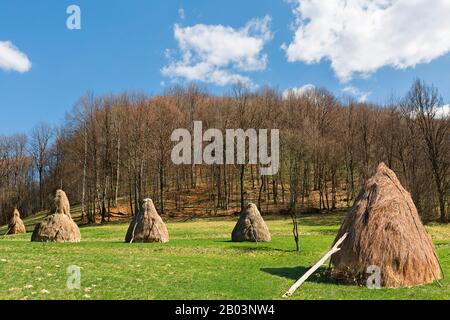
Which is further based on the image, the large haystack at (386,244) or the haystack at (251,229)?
the haystack at (251,229)

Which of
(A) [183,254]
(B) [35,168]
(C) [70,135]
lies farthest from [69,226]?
(B) [35,168]

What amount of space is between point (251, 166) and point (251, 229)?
127ft

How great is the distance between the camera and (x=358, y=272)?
13320mm

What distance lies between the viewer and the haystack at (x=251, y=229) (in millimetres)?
27875

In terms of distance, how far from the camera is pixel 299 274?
15523 millimetres

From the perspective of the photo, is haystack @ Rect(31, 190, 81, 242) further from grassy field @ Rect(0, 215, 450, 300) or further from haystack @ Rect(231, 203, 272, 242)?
haystack @ Rect(231, 203, 272, 242)

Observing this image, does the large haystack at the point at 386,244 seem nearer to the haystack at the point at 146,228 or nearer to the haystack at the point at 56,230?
the haystack at the point at 146,228

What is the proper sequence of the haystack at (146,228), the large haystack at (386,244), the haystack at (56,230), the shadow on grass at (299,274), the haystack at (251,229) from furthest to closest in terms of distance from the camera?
the haystack at (251,229)
the haystack at (146,228)
the haystack at (56,230)
the shadow on grass at (299,274)
the large haystack at (386,244)

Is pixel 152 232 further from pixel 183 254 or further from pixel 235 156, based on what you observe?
pixel 235 156

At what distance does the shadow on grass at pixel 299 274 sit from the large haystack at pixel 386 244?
40 centimetres

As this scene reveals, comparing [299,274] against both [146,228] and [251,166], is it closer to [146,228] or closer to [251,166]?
[146,228]

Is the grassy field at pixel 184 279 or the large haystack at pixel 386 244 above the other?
the large haystack at pixel 386 244

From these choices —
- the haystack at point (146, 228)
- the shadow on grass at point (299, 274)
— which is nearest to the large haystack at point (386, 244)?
A: the shadow on grass at point (299, 274)

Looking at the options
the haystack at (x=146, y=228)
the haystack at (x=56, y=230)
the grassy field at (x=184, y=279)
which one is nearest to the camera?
the grassy field at (x=184, y=279)
